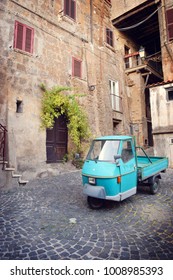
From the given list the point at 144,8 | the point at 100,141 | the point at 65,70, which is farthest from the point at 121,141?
the point at 144,8

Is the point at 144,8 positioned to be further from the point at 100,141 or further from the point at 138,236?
the point at 138,236

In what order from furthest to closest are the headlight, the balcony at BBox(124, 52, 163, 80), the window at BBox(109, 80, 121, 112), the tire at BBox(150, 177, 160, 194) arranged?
the balcony at BBox(124, 52, 163, 80), the window at BBox(109, 80, 121, 112), the tire at BBox(150, 177, 160, 194), the headlight

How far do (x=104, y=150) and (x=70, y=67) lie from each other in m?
8.25

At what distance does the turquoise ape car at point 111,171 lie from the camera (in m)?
4.32

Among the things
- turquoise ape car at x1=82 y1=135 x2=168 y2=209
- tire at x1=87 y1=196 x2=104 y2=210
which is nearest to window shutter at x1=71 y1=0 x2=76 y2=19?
turquoise ape car at x1=82 y1=135 x2=168 y2=209

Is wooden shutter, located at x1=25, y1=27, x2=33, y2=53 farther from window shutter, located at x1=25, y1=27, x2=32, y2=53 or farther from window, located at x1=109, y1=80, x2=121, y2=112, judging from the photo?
window, located at x1=109, y1=80, x2=121, y2=112

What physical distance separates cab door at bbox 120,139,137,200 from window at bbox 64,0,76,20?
35.3 ft

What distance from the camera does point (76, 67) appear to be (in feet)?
38.2

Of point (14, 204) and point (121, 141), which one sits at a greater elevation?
point (121, 141)

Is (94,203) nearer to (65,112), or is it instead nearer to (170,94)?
(65,112)

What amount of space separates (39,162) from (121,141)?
211 inches

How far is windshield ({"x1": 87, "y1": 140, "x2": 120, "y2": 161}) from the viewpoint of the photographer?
4.77 meters

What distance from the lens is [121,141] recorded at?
4.91 meters

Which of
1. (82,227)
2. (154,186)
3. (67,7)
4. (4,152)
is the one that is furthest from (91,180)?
→ (67,7)
